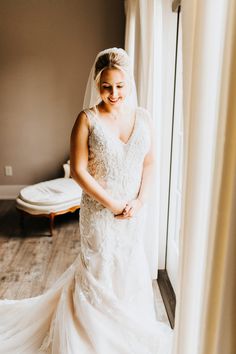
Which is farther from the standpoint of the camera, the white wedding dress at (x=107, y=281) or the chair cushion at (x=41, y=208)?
the chair cushion at (x=41, y=208)

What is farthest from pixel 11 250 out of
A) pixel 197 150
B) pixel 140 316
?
pixel 197 150

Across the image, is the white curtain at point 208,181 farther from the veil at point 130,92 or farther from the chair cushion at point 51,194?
the chair cushion at point 51,194

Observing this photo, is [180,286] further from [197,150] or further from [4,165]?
[4,165]

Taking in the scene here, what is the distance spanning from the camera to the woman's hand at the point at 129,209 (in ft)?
5.21

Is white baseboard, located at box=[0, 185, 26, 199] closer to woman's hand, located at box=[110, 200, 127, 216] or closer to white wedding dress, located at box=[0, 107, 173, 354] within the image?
white wedding dress, located at box=[0, 107, 173, 354]

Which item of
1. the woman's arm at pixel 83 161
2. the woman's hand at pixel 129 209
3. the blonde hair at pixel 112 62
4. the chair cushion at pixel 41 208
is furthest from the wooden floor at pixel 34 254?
the blonde hair at pixel 112 62

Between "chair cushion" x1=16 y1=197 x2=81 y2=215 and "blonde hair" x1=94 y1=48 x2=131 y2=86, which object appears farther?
"chair cushion" x1=16 y1=197 x2=81 y2=215

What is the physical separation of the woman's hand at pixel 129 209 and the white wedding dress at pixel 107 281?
0.04 m

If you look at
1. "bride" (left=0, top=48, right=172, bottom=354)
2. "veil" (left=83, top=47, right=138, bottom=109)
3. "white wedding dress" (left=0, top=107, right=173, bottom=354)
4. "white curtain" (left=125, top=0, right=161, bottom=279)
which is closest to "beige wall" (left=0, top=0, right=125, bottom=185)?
"white curtain" (left=125, top=0, right=161, bottom=279)

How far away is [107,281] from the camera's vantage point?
167cm

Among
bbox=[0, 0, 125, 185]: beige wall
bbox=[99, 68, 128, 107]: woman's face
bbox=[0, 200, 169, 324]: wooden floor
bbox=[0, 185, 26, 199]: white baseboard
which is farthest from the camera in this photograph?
bbox=[0, 185, 26, 199]: white baseboard

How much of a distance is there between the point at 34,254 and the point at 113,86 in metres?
2.03

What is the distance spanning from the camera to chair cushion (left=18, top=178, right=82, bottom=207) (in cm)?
337

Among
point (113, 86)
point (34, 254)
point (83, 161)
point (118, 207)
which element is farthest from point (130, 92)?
point (34, 254)
